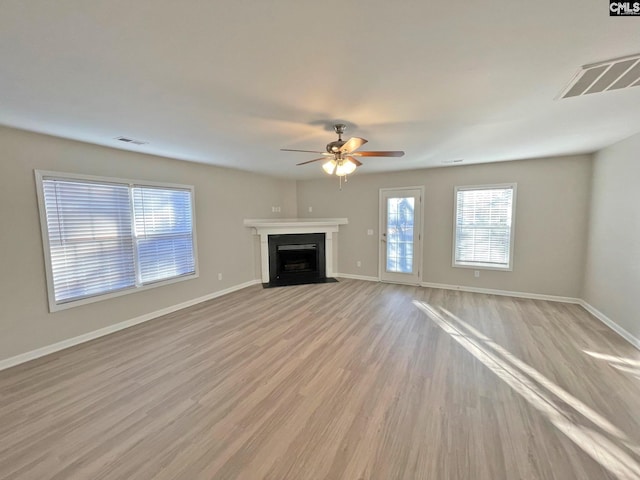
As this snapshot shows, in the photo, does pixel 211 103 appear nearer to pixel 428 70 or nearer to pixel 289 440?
pixel 428 70

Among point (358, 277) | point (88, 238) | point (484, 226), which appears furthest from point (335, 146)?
point (358, 277)

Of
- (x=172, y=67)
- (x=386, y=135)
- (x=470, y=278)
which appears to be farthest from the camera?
(x=470, y=278)

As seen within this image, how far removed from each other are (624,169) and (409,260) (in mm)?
3262

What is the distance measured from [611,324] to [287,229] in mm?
5325

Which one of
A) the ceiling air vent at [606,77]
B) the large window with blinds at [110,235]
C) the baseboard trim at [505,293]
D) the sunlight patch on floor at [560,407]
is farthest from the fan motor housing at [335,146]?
the baseboard trim at [505,293]

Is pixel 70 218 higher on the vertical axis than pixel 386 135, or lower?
lower

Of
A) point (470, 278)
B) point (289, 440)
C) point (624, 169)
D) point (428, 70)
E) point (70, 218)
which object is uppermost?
point (428, 70)

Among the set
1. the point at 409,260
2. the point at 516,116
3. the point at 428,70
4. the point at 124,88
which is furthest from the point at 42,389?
the point at 409,260

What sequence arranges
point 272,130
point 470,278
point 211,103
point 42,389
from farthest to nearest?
1. point 470,278
2. point 272,130
3. point 42,389
4. point 211,103

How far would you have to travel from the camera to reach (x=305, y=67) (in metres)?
1.63

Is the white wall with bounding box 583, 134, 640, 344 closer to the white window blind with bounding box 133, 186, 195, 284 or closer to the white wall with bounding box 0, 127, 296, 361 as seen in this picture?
the white wall with bounding box 0, 127, 296, 361

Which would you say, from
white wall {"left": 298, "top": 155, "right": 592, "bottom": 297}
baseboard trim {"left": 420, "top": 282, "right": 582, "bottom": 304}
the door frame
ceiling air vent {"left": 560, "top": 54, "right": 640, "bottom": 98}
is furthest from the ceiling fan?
baseboard trim {"left": 420, "top": 282, "right": 582, "bottom": 304}

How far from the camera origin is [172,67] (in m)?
1.62

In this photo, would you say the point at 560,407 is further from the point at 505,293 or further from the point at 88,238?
the point at 88,238
